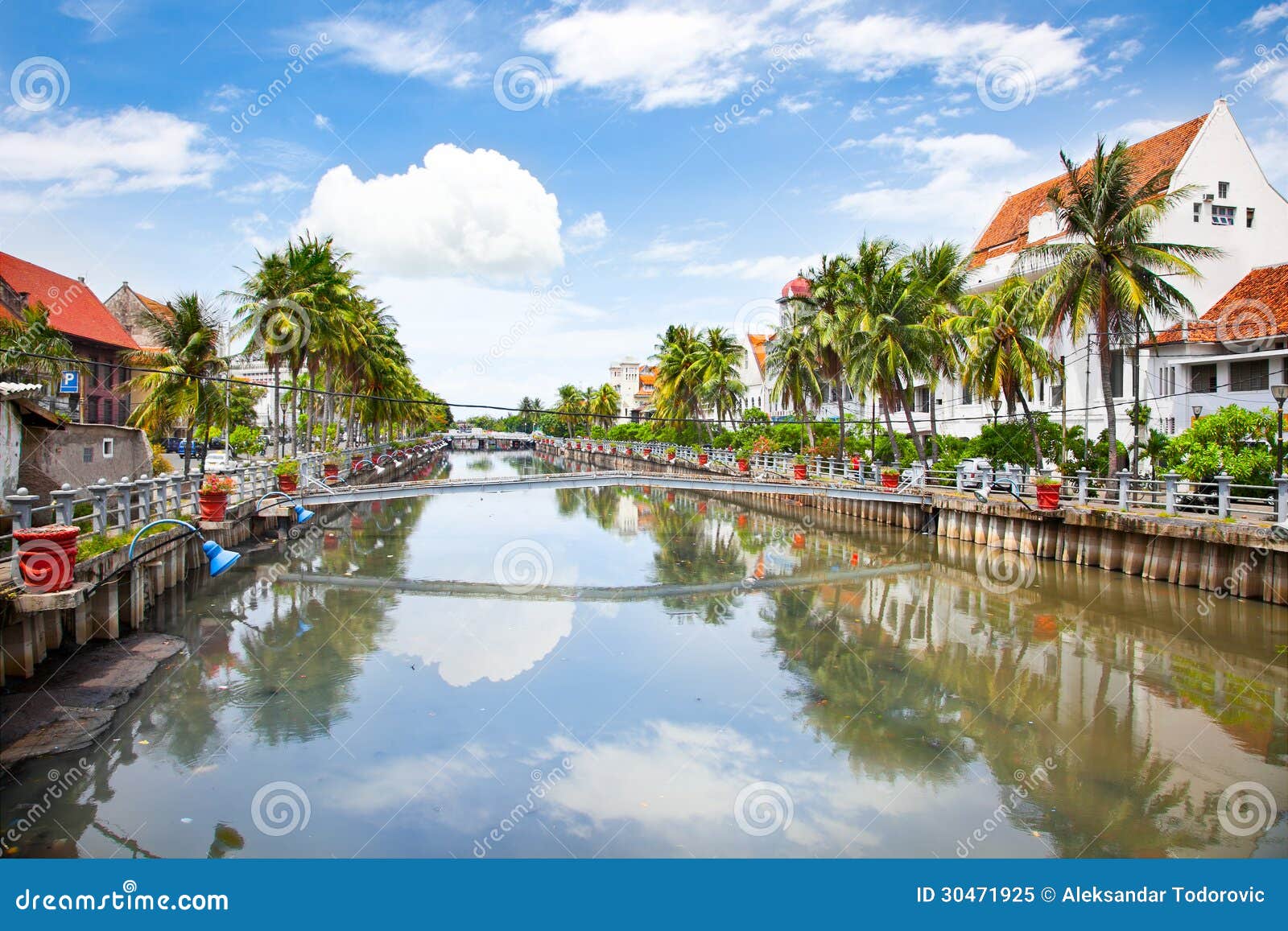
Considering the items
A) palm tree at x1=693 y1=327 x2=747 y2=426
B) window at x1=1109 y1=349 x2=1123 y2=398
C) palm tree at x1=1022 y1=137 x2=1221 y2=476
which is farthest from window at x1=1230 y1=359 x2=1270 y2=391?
palm tree at x1=693 y1=327 x2=747 y2=426

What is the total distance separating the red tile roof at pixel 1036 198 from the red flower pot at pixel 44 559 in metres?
32.3

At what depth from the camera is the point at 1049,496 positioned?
2358 centimetres

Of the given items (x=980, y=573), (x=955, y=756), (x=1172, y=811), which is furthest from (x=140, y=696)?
(x=980, y=573)

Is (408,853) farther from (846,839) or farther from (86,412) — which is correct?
(86,412)

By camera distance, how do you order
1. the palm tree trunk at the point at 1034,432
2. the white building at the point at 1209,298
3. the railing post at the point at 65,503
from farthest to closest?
1. the palm tree trunk at the point at 1034,432
2. the white building at the point at 1209,298
3. the railing post at the point at 65,503

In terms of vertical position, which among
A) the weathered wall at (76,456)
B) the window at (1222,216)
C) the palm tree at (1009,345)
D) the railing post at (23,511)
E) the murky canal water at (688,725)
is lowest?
the murky canal water at (688,725)

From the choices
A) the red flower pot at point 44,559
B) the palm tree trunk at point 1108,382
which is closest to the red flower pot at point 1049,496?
the palm tree trunk at point 1108,382

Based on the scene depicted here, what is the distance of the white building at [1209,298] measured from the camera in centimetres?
2883

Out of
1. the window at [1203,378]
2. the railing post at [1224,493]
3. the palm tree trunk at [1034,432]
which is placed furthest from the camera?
the palm tree trunk at [1034,432]

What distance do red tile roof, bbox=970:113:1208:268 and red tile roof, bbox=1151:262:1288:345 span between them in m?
5.30

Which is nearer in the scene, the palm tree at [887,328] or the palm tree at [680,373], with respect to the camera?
the palm tree at [887,328]

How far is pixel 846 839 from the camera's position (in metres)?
8.73

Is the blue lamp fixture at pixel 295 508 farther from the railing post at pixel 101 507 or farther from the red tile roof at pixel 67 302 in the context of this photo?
the red tile roof at pixel 67 302

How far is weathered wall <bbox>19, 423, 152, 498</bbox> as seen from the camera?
16.5 m
